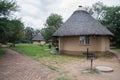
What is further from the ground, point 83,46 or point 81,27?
point 81,27

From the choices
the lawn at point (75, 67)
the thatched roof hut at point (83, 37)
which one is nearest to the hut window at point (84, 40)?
the thatched roof hut at point (83, 37)

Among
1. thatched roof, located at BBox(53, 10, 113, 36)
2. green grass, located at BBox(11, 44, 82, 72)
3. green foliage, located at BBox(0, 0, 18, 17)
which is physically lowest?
green grass, located at BBox(11, 44, 82, 72)

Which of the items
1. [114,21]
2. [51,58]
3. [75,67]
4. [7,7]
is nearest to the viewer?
[75,67]

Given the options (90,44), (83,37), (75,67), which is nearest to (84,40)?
(83,37)

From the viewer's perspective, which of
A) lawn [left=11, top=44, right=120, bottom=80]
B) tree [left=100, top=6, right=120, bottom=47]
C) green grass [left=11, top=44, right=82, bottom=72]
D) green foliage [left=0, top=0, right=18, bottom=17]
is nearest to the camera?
lawn [left=11, top=44, right=120, bottom=80]

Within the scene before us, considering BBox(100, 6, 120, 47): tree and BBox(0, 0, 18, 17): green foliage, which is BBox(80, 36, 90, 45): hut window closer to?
BBox(0, 0, 18, 17): green foliage

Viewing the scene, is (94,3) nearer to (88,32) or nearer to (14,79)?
(88,32)

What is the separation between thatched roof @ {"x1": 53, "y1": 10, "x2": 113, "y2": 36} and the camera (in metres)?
20.6

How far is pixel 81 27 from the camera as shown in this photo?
21422mm

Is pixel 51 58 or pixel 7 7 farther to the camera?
pixel 7 7

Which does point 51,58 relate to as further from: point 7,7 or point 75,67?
point 7,7

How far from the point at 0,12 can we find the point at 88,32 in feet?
35.7

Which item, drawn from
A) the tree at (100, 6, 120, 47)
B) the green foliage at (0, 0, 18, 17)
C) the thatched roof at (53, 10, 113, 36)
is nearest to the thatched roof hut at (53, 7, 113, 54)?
the thatched roof at (53, 10, 113, 36)

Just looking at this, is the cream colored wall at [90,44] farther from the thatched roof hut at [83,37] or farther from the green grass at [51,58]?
the green grass at [51,58]
